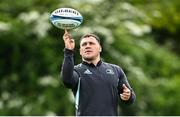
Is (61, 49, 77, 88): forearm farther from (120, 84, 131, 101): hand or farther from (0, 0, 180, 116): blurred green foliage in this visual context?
(0, 0, 180, 116): blurred green foliage

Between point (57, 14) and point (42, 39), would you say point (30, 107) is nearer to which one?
point (42, 39)

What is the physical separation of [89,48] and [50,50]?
9.54 m

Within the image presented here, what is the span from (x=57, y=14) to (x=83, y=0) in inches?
367

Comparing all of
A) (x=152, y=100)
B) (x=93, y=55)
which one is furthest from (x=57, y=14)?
(x=152, y=100)

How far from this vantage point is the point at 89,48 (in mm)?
6730

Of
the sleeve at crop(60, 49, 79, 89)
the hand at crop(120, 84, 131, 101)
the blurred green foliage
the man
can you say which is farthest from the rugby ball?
the blurred green foliage

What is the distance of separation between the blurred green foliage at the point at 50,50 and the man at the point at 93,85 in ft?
27.2

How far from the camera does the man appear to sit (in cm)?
670

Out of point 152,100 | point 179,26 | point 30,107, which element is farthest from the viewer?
point 179,26

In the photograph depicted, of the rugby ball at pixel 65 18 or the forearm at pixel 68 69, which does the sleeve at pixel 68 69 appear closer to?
the forearm at pixel 68 69

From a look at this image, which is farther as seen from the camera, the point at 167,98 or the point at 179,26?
the point at 179,26

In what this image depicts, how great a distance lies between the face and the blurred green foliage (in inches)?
327

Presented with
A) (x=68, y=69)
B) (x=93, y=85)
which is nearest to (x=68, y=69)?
(x=68, y=69)

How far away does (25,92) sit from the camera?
16.2m
